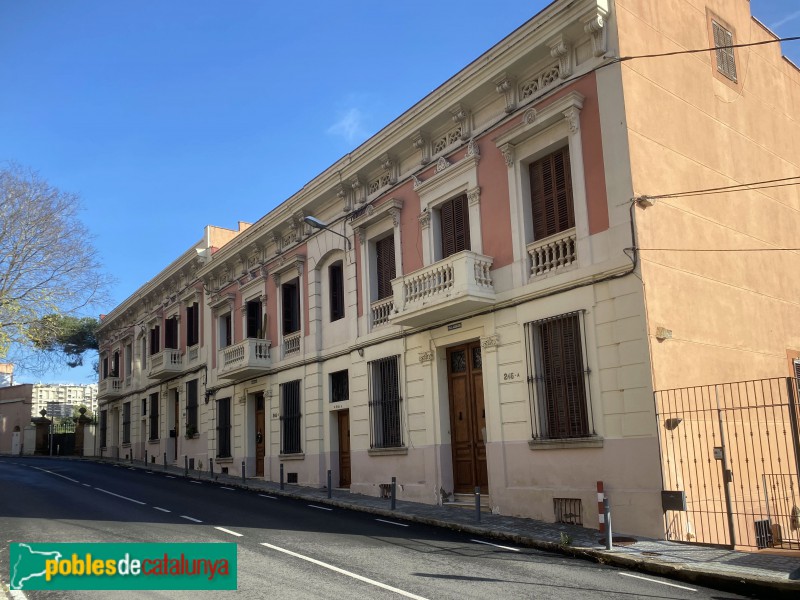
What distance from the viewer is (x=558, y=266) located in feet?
46.3

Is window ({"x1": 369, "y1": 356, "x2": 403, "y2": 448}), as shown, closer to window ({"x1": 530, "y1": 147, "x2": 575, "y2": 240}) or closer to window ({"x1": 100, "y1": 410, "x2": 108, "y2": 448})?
window ({"x1": 530, "y1": 147, "x2": 575, "y2": 240})

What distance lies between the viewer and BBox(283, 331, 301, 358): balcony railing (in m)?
22.9

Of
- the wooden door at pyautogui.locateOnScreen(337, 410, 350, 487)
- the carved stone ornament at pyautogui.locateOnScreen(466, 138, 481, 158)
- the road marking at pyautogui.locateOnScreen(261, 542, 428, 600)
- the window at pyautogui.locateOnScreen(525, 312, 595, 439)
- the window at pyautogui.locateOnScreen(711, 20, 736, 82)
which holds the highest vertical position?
the window at pyautogui.locateOnScreen(711, 20, 736, 82)

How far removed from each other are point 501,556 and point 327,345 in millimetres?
11715

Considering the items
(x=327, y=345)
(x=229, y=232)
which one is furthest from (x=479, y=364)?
(x=229, y=232)

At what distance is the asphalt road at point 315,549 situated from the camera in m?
8.40

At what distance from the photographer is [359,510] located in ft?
53.7

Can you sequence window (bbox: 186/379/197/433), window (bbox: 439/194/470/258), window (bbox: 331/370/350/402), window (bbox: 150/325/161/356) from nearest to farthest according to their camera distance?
window (bbox: 439/194/470/258), window (bbox: 331/370/350/402), window (bbox: 186/379/197/433), window (bbox: 150/325/161/356)

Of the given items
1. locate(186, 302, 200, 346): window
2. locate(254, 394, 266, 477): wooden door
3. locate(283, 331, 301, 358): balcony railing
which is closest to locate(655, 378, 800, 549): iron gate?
locate(283, 331, 301, 358): balcony railing

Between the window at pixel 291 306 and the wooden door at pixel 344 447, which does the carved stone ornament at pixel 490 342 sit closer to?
the wooden door at pixel 344 447

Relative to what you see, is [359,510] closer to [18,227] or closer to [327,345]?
[327,345]

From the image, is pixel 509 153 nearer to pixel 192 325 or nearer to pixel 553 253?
pixel 553 253

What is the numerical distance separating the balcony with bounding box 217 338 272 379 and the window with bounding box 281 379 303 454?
48.9 inches

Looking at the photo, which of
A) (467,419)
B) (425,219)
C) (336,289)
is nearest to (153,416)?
(336,289)
